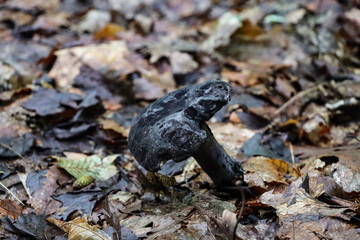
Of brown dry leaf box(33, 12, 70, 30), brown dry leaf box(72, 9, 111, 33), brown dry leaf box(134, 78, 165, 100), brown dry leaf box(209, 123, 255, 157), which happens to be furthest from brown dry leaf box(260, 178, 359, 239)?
brown dry leaf box(33, 12, 70, 30)

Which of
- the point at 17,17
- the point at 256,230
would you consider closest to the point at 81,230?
the point at 256,230

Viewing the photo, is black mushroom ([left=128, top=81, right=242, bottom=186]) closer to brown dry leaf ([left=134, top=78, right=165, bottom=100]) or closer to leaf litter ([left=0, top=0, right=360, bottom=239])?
leaf litter ([left=0, top=0, right=360, bottom=239])

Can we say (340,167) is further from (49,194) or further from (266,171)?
(49,194)

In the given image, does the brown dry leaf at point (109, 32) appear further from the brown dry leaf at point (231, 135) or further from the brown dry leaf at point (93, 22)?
the brown dry leaf at point (231, 135)

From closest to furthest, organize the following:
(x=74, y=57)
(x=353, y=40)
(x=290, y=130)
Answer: (x=290, y=130), (x=74, y=57), (x=353, y=40)

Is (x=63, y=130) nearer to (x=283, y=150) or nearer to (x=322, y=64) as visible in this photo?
(x=283, y=150)

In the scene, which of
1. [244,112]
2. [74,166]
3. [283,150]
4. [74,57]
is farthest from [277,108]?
[74,57]
